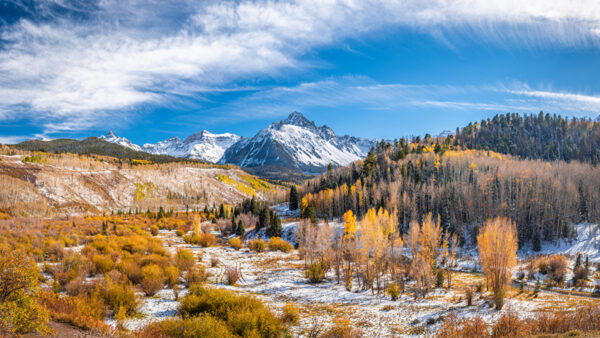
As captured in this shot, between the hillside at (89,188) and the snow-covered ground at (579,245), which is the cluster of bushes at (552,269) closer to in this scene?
the snow-covered ground at (579,245)

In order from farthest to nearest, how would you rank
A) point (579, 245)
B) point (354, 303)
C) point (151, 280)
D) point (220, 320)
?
point (579, 245) → point (354, 303) → point (151, 280) → point (220, 320)

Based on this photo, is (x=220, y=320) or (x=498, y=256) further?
(x=498, y=256)

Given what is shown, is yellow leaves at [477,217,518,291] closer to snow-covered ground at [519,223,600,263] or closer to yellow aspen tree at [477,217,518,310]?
yellow aspen tree at [477,217,518,310]

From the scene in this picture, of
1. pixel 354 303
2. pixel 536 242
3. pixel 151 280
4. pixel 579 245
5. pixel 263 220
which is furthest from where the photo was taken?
pixel 263 220

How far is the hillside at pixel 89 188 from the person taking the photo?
94.6 m

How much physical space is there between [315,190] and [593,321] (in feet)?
392

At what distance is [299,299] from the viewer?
2589 centimetres

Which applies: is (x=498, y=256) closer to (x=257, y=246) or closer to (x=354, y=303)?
(x=354, y=303)

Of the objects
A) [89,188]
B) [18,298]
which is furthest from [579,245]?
[89,188]

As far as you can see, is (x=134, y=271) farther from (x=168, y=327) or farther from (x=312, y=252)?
(x=312, y=252)

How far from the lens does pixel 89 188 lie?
414 feet

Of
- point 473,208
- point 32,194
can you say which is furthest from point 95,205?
point 473,208

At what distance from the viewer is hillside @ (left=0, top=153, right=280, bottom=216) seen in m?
94.6

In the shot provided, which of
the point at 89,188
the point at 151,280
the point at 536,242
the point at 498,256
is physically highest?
the point at 498,256
